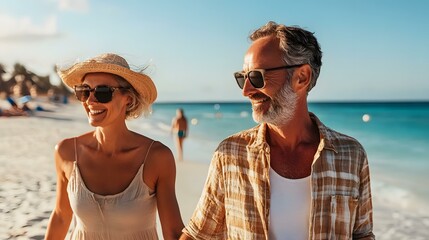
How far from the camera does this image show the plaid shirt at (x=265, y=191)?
6.42ft

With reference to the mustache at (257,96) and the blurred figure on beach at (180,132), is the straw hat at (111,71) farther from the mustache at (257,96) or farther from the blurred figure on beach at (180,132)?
the blurred figure on beach at (180,132)

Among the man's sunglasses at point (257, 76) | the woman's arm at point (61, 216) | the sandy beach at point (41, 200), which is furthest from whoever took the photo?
the sandy beach at point (41, 200)

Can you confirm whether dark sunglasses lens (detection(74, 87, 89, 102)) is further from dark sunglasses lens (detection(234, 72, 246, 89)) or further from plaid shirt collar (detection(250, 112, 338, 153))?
plaid shirt collar (detection(250, 112, 338, 153))

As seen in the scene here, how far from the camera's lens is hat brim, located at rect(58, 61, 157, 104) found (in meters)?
2.70

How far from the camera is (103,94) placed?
267 centimetres

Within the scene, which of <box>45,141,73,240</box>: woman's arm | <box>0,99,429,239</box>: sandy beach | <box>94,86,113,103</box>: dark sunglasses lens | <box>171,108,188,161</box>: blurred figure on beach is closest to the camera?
<box>94,86,113,103</box>: dark sunglasses lens

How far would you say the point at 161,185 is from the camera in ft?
8.92

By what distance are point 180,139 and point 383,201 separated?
652cm

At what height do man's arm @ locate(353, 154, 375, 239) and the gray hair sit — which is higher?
the gray hair

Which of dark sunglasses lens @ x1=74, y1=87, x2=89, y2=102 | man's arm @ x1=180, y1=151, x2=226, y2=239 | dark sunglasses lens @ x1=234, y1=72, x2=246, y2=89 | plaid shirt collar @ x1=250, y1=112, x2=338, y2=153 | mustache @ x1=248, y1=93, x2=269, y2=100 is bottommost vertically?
man's arm @ x1=180, y1=151, x2=226, y2=239

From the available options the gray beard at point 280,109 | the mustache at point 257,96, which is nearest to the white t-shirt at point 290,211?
the gray beard at point 280,109

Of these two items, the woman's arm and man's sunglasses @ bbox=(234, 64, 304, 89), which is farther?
the woman's arm

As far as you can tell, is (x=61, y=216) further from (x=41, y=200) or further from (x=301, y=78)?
(x=41, y=200)

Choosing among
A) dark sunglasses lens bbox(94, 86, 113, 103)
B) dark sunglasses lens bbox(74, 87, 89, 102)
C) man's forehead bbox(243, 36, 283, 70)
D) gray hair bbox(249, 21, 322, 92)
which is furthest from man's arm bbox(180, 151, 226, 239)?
dark sunglasses lens bbox(74, 87, 89, 102)
